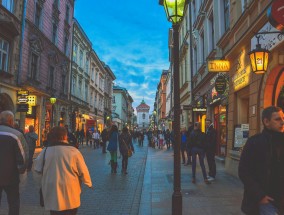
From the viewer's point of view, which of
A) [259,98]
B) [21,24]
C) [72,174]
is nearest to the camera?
[72,174]

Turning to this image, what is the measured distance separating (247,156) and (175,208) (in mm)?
2597

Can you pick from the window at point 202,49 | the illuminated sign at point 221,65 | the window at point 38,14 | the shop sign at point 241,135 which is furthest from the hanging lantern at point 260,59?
the window at point 38,14

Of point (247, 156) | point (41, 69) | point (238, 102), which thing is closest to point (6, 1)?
point (41, 69)

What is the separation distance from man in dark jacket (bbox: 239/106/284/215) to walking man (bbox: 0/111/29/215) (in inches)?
124

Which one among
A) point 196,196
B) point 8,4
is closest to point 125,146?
point 196,196

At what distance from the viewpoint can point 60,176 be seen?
12.4 ft

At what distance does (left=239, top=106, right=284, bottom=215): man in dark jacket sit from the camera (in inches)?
120

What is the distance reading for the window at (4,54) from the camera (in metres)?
18.9

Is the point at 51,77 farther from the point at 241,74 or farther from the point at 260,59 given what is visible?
the point at 260,59

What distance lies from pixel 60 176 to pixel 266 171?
7.40ft

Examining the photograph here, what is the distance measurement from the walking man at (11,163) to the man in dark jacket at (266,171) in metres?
3.16

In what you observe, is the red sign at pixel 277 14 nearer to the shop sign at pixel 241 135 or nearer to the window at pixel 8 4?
the shop sign at pixel 241 135

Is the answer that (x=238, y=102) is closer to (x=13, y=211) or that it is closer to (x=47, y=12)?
(x=13, y=211)

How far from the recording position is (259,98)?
905 centimetres
